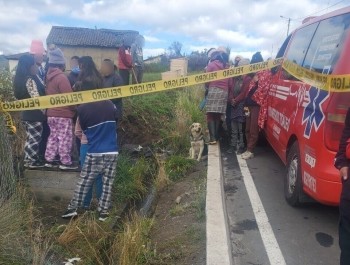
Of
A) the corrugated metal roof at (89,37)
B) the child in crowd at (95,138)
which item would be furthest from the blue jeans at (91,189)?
the corrugated metal roof at (89,37)

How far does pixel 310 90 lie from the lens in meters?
3.76

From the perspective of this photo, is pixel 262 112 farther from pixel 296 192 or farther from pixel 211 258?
pixel 211 258

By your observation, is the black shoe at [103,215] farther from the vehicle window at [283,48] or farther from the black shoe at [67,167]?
the vehicle window at [283,48]

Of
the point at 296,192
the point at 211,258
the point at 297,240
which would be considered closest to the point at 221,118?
the point at 296,192

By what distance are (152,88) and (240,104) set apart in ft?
6.76

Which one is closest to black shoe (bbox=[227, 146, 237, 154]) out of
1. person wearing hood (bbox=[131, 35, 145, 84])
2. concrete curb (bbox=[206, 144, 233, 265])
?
concrete curb (bbox=[206, 144, 233, 265])

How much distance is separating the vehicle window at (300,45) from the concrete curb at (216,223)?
163cm

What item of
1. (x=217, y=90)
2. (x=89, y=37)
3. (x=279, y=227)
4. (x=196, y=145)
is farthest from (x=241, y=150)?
(x=89, y=37)

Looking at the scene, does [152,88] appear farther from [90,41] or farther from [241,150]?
[90,41]

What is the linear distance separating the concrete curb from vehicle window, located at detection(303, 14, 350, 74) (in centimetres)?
174

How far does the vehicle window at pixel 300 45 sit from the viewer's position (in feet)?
14.6

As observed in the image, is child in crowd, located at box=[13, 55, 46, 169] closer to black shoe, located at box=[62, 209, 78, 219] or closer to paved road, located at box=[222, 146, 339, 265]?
black shoe, located at box=[62, 209, 78, 219]

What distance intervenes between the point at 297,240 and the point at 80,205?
8.50 ft

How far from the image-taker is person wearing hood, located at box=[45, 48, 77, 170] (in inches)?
202
